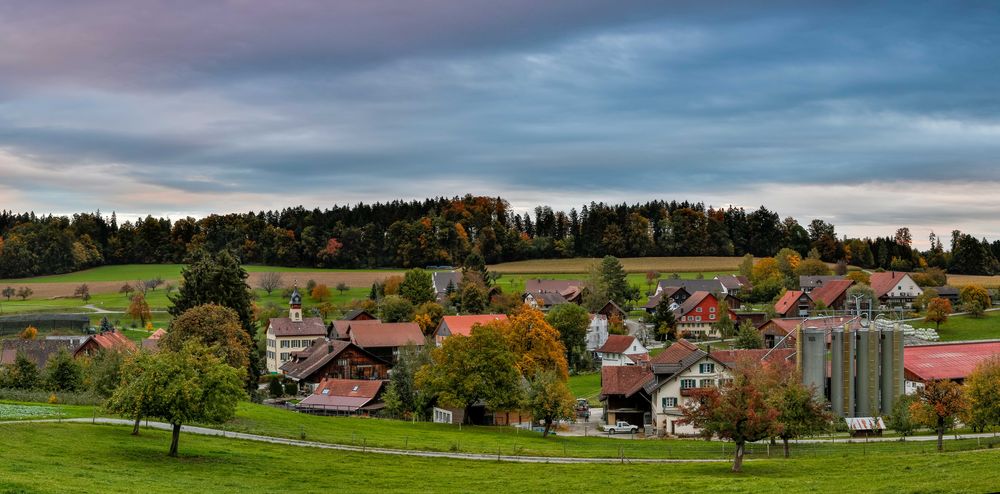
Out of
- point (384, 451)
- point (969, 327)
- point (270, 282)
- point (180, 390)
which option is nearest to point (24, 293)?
point (270, 282)

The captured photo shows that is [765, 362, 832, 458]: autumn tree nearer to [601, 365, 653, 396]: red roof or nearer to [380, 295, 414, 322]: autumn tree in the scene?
[601, 365, 653, 396]: red roof

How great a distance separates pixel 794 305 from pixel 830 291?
1199 centimetres

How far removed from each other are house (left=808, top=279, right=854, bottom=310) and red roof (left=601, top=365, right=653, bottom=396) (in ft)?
221

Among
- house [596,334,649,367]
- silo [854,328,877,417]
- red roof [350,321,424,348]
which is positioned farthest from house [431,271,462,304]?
silo [854,328,877,417]

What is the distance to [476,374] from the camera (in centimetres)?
6931

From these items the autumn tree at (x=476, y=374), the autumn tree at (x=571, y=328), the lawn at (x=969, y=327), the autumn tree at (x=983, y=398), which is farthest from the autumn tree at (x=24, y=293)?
the autumn tree at (x=983, y=398)

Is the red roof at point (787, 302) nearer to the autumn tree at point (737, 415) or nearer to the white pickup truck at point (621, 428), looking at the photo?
the white pickup truck at point (621, 428)

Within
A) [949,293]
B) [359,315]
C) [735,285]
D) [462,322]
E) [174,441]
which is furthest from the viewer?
[735,285]

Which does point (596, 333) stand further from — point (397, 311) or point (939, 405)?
point (939, 405)

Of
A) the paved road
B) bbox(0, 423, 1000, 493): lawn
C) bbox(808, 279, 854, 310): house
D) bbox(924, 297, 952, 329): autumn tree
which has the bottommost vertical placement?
the paved road

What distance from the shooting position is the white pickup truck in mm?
70025

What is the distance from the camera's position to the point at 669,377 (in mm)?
70125

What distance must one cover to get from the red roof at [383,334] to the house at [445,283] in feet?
119

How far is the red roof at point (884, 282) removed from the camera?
141 m
